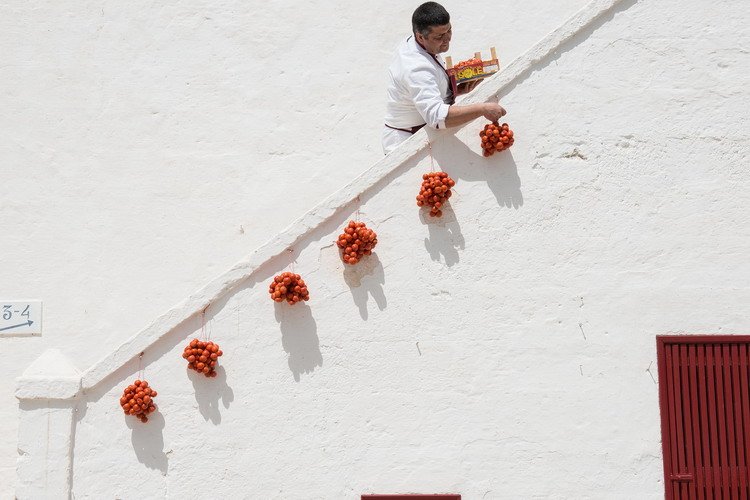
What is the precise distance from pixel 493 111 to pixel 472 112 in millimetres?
140

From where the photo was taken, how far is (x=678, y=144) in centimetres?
620

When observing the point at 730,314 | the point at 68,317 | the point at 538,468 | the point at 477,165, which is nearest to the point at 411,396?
the point at 538,468

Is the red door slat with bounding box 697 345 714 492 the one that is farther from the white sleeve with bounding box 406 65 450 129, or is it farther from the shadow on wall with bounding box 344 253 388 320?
the white sleeve with bounding box 406 65 450 129

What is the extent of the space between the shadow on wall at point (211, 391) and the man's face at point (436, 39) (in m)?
2.59

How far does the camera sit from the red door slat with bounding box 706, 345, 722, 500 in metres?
5.89

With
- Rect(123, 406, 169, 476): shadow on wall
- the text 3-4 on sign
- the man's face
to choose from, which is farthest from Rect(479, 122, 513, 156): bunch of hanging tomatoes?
the text 3-4 on sign

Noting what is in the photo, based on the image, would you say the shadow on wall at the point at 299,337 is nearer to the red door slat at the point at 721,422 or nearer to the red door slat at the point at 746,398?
the red door slat at the point at 721,422

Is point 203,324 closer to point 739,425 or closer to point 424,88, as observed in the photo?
point 424,88

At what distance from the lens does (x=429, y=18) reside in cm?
625

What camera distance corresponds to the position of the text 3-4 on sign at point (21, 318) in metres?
7.77

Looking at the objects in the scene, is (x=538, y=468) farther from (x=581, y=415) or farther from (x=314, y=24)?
(x=314, y=24)

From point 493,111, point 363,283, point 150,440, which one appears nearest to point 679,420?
point 363,283

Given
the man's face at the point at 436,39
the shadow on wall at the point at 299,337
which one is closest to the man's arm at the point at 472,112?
the man's face at the point at 436,39

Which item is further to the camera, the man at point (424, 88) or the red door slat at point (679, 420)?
the man at point (424, 88)
